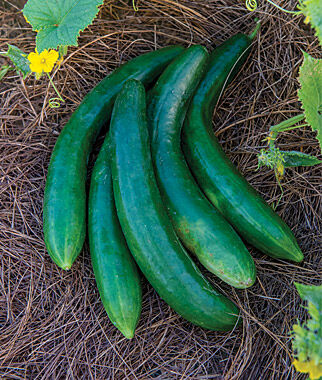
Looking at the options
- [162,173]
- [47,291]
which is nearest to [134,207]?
[162,173]

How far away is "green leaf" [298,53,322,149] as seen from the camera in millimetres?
1924

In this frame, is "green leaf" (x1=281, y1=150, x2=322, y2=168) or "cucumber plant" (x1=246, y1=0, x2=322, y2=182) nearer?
"cucumber plant" (x1=246, y1=0, x2=322, y2=182)

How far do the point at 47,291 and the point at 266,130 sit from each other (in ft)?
5.17

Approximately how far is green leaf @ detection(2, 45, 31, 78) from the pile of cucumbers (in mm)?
422

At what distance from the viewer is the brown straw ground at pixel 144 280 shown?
6.89 ft

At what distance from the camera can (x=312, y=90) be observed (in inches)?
78.7

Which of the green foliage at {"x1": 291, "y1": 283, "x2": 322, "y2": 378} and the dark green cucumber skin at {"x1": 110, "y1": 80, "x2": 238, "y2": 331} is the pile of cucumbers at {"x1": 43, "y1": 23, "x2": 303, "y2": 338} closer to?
the dark green cucumber skin at {"x1": 110, "y1": 80, "x2": 238, "y2": 331}

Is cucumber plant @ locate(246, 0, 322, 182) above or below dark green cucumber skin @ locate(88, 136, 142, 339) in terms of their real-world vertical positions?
above

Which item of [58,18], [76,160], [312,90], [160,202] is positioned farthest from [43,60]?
[312,90]

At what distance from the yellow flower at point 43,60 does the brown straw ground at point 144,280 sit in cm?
22

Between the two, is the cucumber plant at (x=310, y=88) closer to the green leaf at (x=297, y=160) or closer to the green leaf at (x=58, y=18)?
the green leaf at (x=297, y=160)

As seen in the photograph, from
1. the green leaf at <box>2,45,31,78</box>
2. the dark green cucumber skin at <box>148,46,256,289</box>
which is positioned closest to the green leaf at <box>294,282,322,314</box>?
the dark green cucumber skin at <box>148,46,256,289</box>

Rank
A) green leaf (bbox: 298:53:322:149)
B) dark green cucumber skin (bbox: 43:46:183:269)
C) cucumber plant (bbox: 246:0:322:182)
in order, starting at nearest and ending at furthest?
cucumber plant (bbox: 246:0:322:182) < green leaf (bbox: 298:53:322:149) < dark green cucumber skin (bbox: 43:46:183:269)

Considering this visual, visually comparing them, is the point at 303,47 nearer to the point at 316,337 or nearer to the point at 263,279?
the point at 263,279
